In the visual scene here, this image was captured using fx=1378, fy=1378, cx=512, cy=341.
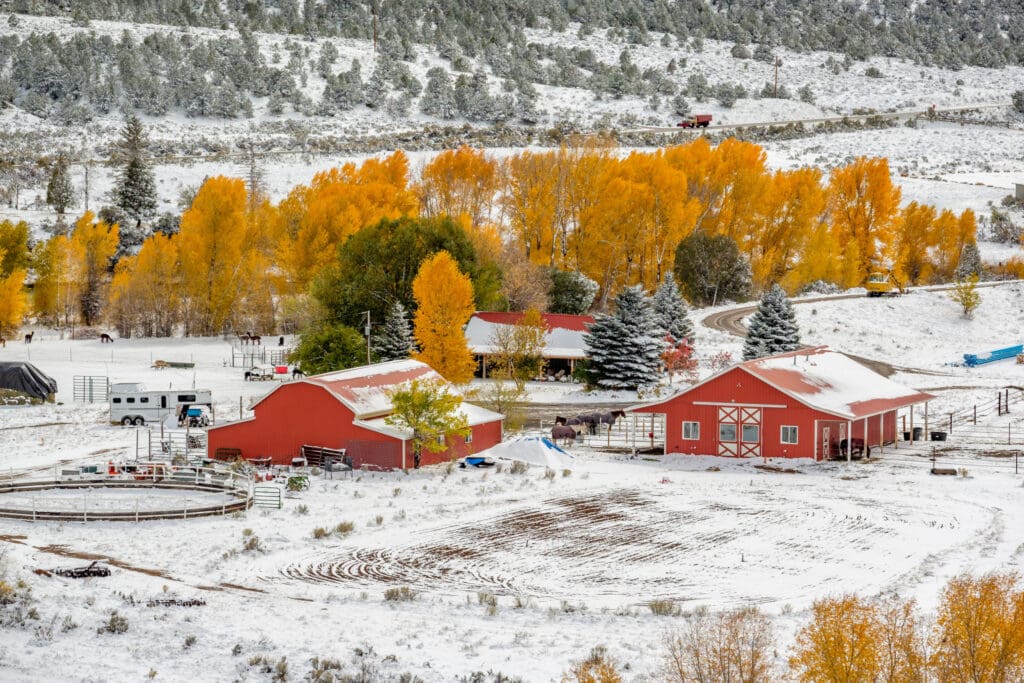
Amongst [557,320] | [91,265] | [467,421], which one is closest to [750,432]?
[467,421]

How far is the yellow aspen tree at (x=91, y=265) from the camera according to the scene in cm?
8275

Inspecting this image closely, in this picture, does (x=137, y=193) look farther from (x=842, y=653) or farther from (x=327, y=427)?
(x=842, y=653)

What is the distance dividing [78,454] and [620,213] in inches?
1680

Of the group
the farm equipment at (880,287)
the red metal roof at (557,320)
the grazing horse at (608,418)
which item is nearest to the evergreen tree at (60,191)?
the red metal roof at (557,320)

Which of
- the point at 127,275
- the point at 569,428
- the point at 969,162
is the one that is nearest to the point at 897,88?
the point at 969,162

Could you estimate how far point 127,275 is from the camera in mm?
80375

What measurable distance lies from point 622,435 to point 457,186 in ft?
128

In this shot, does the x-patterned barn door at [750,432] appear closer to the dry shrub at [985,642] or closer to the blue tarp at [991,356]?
the dry shrub at [985,642]

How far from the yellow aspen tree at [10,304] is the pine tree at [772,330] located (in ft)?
134

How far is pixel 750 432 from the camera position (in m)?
44.5

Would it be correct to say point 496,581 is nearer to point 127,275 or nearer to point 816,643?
point 816,643

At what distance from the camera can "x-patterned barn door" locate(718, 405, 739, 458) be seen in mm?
44594

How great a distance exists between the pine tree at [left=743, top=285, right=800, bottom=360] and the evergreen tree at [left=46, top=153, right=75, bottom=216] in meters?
53.8

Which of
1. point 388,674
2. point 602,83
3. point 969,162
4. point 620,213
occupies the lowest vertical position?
point 388,674
